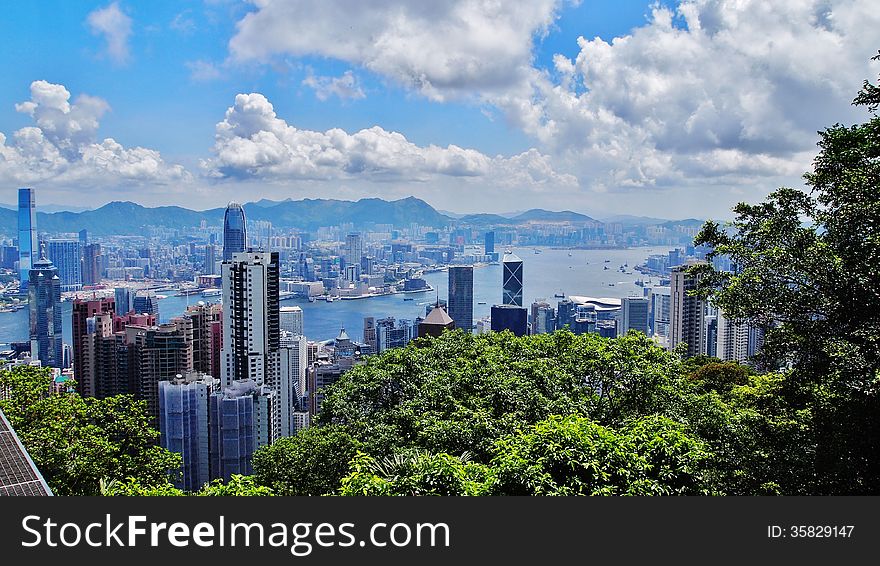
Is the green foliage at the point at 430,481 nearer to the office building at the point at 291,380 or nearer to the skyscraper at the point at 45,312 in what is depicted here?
the office building at the point at 291,380

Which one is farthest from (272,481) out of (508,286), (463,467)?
(508,286)

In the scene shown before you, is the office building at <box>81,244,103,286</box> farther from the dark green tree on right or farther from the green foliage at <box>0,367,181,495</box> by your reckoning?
the dark green tree on right

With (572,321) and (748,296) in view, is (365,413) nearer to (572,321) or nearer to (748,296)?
(748,296)

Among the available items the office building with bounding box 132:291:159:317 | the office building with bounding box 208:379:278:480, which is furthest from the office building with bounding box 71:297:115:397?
the office building with bounding box 208:379:278:480

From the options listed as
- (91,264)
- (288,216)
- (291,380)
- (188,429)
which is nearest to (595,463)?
(188,429)

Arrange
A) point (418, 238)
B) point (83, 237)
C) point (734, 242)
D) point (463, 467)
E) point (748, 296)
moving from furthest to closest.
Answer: point (418, 238)
point (83, 237)
point (734, 242)
point (748, 296)
point (463, 467)

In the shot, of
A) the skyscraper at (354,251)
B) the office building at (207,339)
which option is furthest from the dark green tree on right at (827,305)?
the skyscraper at (354,251)
